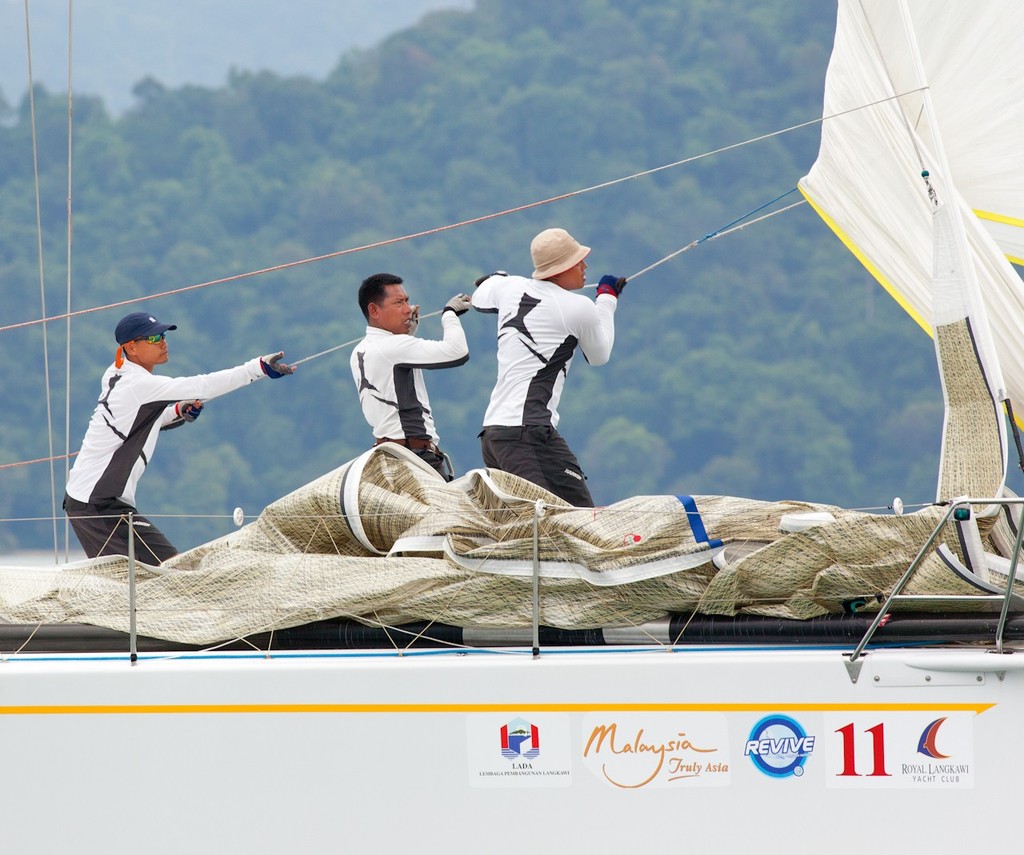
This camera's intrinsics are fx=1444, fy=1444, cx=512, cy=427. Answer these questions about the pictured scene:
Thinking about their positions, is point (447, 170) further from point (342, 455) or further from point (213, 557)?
point (213, 557)

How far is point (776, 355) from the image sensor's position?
3738 centimetres

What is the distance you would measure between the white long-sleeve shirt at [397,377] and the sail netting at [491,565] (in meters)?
0.79

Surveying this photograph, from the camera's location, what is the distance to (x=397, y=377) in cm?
457

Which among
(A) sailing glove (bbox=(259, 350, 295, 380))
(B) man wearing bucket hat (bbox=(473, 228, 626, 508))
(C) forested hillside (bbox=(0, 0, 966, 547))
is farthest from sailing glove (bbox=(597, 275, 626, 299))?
(C) forested hillside (bbox=(0, 0, 966, 547))

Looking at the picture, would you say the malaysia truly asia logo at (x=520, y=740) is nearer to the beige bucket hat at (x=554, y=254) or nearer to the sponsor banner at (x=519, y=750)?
the sponsor banner at (x=519, y=750)

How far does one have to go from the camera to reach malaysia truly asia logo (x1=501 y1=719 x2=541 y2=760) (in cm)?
314

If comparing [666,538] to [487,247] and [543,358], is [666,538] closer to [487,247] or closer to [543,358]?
[543,358]

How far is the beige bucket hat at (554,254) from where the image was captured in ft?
14.0

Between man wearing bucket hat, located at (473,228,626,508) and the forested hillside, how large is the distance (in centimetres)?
2688

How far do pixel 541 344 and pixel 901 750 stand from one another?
170cm

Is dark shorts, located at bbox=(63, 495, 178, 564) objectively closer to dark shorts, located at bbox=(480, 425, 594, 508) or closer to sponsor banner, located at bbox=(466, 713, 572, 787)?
dark shorts, located at bbox=(480, 425, 594, 508)

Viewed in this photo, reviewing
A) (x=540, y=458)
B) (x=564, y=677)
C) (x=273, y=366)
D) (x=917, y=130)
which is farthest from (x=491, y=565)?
(x=917, y=130)

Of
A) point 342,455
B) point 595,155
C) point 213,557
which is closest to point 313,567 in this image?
point 213,557

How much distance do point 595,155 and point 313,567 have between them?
38287 mm
